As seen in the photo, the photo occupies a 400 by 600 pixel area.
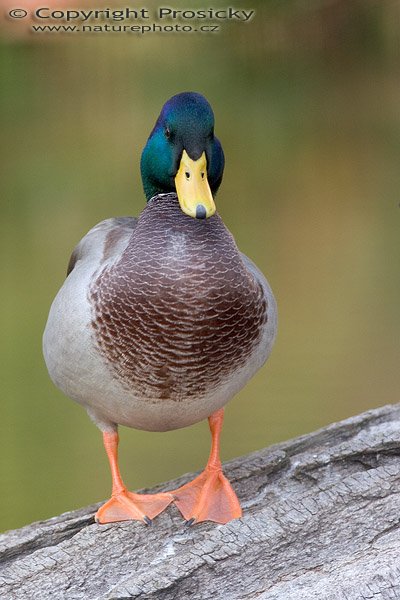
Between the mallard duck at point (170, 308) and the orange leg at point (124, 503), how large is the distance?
11cm

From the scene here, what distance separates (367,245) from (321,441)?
2.91m


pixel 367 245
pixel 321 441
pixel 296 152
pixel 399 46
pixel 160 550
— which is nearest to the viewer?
pixel 160 550

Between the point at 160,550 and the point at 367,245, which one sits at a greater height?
the point at 367,245

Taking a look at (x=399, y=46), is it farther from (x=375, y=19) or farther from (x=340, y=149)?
(x=340, y=149)

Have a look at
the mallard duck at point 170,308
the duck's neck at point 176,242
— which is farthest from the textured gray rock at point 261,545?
the duck's neck at point 176,242

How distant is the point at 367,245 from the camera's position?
Answer: 4.61 meters

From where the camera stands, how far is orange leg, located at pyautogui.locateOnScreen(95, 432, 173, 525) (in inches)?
64.5

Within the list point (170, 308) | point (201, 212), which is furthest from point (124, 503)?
point (201, 212)

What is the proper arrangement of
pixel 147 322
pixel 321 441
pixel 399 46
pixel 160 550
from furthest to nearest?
1. pixel 399 46
2. pixel 321 441
3. pixel 160 550
4. pixel 147 322

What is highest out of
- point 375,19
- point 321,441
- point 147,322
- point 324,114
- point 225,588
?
point 375,19

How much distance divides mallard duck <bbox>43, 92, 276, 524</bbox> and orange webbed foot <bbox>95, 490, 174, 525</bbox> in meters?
0.15

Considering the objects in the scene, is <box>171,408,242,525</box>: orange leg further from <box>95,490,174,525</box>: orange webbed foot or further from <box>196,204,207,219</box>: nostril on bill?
<box>196,204,207,219</box>: nostril on bill

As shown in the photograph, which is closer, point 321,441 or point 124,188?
point 321,441

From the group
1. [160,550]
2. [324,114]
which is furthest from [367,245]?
[160,550]
